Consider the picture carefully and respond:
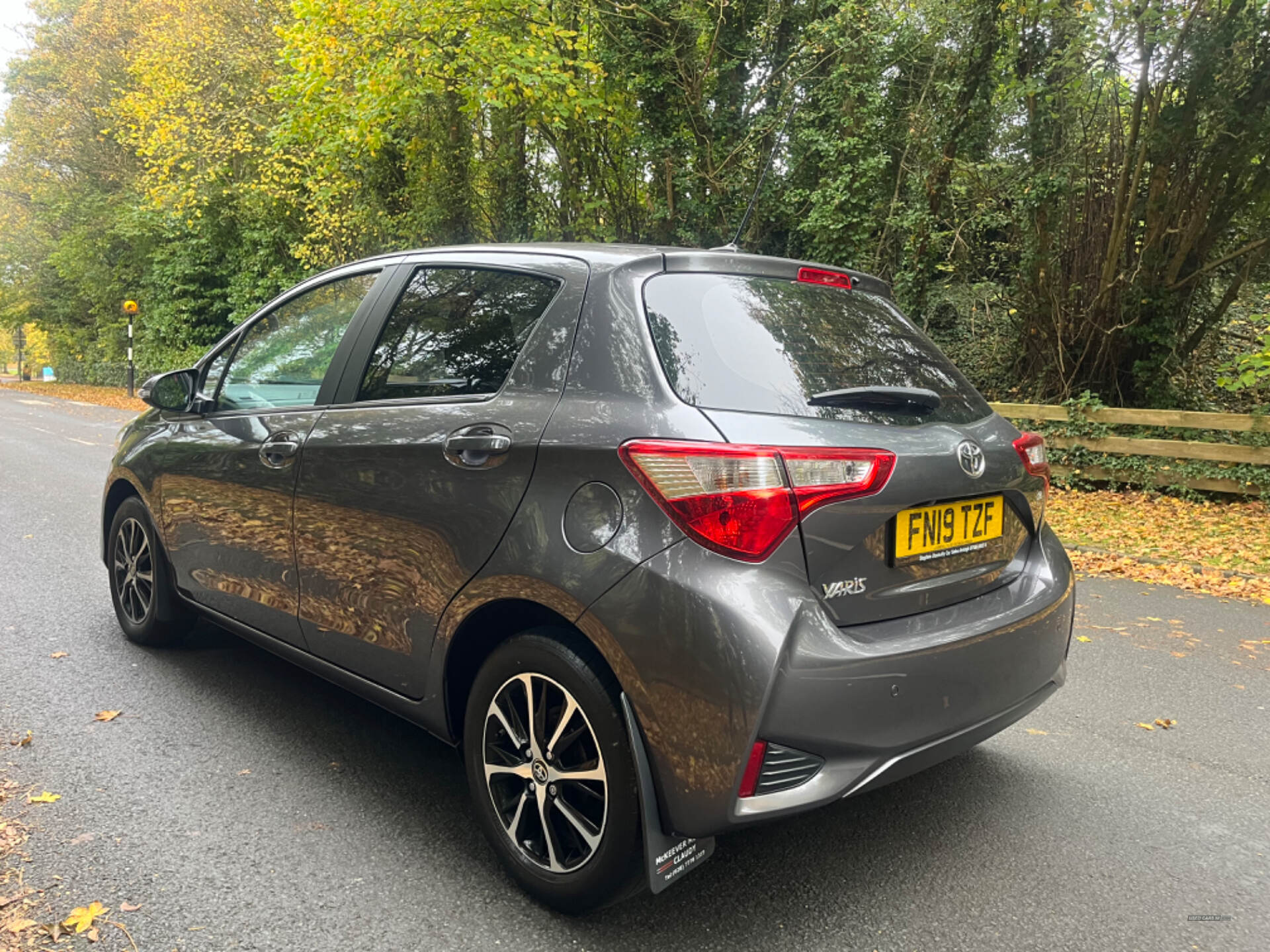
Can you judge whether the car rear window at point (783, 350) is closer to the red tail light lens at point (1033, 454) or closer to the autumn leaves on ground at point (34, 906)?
the red tail light lens at point (1033, 454)

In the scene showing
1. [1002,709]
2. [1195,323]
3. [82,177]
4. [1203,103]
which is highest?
[82,177]

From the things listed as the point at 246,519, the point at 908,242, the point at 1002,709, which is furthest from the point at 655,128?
the point at 1002,709

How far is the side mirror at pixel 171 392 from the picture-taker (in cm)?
402

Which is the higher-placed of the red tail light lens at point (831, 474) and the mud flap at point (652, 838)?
the red tail light lens at point (831, 474)

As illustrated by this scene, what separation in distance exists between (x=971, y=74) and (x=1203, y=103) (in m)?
3.84

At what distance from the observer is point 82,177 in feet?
110

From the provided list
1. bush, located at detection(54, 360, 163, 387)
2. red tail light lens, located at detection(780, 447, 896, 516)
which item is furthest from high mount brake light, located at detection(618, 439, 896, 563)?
bush, located at detection(54, 360, 163, 387)

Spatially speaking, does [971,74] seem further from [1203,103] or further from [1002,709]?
[1002,709]

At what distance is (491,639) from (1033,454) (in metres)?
1.74

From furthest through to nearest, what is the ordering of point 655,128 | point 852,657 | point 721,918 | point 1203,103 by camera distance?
1. point 655,128
2. point 1203,103
3. point 721,918
4. point 852,657

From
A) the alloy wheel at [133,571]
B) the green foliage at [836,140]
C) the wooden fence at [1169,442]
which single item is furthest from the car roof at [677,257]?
the wooden fence at [1169,442]

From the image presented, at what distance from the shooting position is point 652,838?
7.12 feet

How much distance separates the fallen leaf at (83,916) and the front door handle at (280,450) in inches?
57.4

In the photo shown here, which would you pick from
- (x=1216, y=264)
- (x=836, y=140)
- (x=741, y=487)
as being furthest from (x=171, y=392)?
(x=836, y=140)
